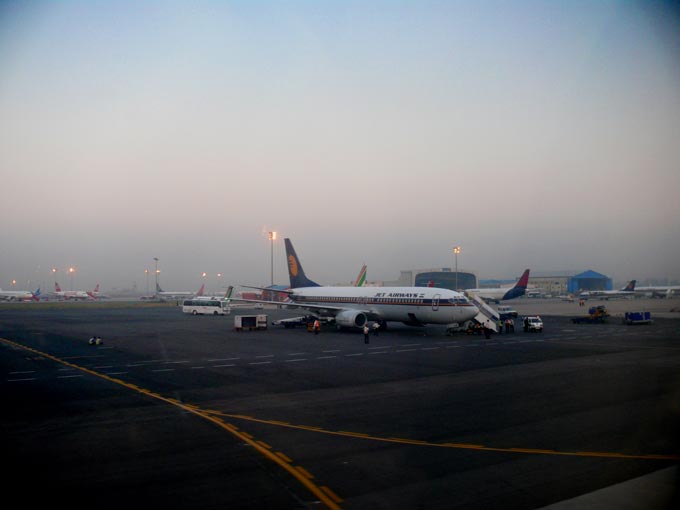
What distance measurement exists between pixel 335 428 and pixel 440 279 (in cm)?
15428

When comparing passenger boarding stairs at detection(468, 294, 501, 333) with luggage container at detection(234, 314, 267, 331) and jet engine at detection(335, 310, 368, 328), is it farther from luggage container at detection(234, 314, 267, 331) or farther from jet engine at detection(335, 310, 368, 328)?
luggage container at detection(234, 314, 267, 331)

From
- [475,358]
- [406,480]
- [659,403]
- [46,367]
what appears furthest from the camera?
[475,358]

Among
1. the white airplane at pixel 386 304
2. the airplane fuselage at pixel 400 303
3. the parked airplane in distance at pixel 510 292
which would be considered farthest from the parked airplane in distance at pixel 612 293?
the airplane fuselage at pixel 400 303

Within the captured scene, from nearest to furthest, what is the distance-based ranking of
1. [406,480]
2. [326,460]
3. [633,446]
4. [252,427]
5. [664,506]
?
[664,506] < [406,480] < [326,460] < [633,446] < [252,427]

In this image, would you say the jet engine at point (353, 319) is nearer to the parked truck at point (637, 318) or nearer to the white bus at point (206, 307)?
the parked truck at point (637, 318)

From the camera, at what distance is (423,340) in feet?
130

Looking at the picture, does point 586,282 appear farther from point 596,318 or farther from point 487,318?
point 487,318

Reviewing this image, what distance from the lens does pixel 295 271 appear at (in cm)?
6012

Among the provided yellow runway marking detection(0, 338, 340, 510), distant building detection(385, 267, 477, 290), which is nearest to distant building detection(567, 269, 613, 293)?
distant building detection(385, 267, 477, 290)

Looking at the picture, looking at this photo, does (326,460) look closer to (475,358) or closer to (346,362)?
(346,362)

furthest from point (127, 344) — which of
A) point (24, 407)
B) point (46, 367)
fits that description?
point (24, 407)

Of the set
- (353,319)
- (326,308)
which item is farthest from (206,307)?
(353,319)

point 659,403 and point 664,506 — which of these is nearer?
Answer: point 664,506

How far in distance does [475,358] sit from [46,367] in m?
22.6
